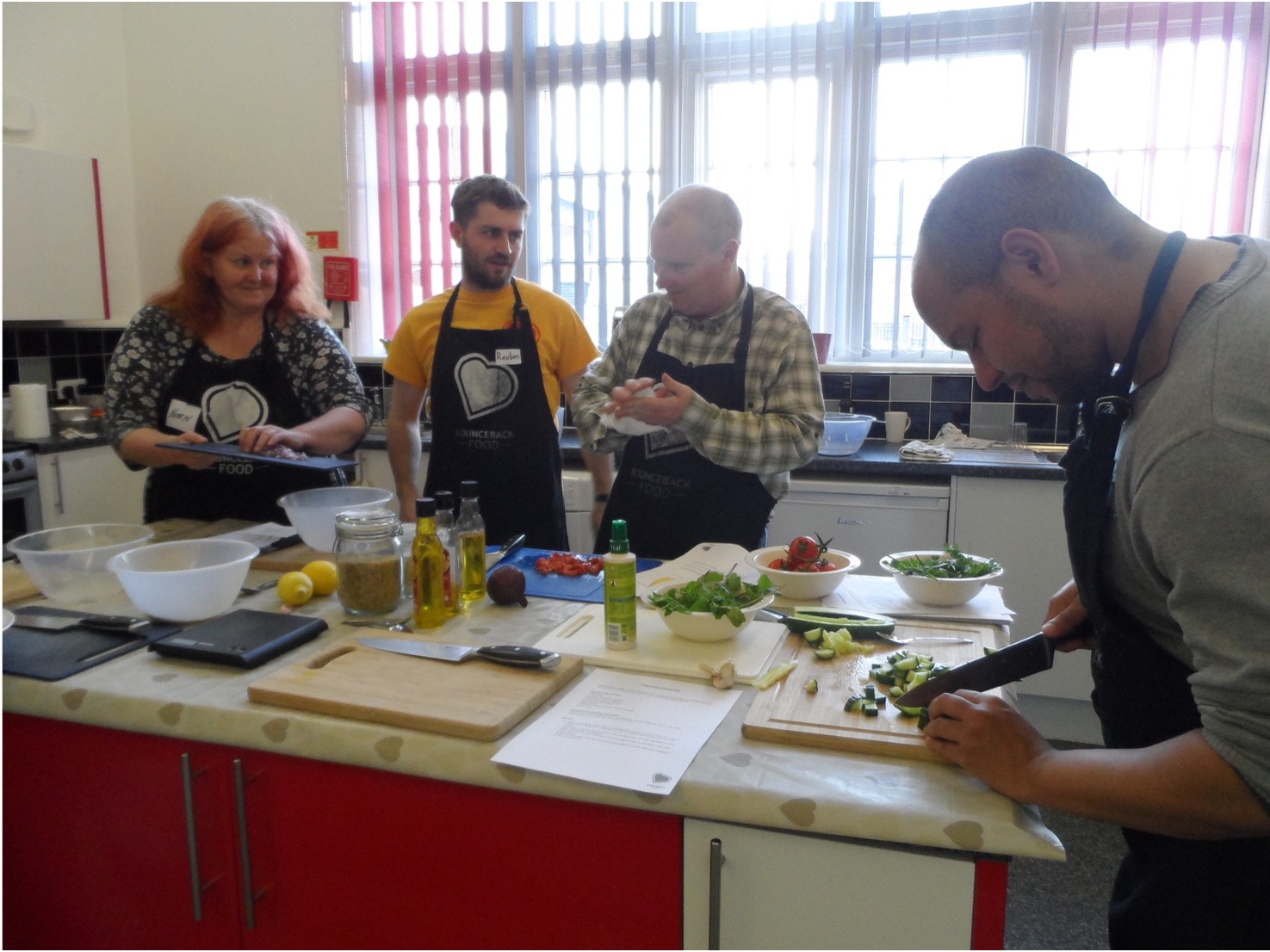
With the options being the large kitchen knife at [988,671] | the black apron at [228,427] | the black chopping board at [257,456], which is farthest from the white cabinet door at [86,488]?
the large kitchen knife at [988,671]

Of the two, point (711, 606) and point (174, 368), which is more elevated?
point (174, 368)

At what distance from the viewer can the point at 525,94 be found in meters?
4.05

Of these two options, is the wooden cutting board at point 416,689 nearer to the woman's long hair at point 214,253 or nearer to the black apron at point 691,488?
the black apron at point 691,488

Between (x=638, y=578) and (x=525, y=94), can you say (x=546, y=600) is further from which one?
(x=525, y=94)

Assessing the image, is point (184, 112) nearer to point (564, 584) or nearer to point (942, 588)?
point (564, 584)

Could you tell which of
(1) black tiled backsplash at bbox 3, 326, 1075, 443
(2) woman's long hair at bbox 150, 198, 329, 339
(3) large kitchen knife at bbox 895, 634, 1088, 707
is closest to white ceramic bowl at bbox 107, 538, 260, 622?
(2) woman's long hair at bbox 150, 198, 329, 339

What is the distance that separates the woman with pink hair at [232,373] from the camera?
2.21 metres

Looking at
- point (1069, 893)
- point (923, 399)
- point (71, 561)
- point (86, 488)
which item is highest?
point (923, 399)

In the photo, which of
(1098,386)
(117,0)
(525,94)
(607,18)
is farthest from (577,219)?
(1098,386)

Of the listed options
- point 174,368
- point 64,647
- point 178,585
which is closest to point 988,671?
point 178,585

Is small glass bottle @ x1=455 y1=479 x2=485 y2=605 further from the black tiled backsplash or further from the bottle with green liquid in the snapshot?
the black tiled backsplash

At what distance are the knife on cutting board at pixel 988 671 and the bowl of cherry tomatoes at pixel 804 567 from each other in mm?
483

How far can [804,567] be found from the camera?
5.49ft

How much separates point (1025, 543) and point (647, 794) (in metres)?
2.44
